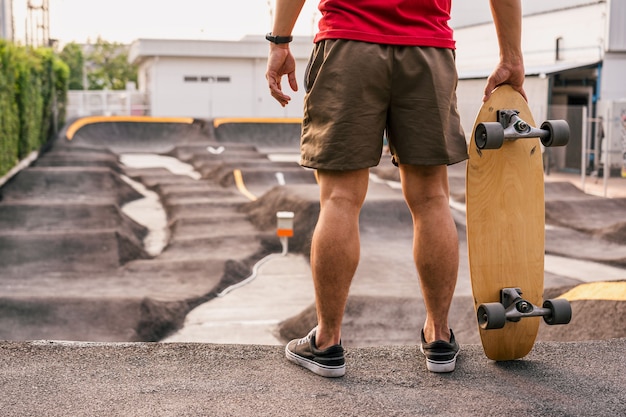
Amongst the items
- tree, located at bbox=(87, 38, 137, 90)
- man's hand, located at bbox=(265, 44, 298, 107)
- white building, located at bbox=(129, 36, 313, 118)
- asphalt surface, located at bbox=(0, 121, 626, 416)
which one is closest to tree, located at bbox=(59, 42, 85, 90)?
tree, located at bbox=(87, 38, 137, 90)

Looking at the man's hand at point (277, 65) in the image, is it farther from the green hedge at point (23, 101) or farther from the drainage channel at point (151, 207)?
the green hedge at point (23, 101)

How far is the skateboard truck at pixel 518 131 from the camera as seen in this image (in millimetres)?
2768

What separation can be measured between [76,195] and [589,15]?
15.8 m

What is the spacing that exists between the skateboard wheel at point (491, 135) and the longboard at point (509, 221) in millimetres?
45

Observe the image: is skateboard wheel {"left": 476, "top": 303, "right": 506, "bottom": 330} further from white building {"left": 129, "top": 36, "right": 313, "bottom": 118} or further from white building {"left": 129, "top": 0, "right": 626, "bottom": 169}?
white building {"left": 129, "top": 36, "right": 313, "bottom": 118}

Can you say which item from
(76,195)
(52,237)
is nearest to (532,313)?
(52,237)

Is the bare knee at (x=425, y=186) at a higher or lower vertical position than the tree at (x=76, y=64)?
lower

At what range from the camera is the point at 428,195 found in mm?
2803

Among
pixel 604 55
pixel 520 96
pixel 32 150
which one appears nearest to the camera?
pixel 520 96

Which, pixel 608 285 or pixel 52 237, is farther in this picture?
pixel 52 237

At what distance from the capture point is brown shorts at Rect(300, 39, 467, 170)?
2672 mm

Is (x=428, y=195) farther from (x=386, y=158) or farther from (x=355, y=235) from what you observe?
(x=386, y=158)

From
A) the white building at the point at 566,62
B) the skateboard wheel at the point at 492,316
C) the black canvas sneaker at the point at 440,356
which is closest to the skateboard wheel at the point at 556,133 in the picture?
the skateboard wheel at the point at 492,316

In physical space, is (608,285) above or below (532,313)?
below
